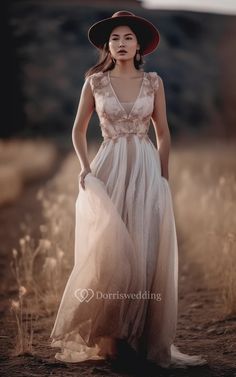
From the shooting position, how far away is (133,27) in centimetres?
431

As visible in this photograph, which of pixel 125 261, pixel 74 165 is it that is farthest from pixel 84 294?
pixel 74 165

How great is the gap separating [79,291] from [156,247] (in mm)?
542

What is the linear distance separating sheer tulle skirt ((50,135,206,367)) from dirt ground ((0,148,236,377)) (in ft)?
0.44

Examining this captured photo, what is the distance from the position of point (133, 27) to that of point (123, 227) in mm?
1295

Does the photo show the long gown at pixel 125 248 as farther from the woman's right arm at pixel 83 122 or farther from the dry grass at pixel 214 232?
the dry grass at pixel 214 232

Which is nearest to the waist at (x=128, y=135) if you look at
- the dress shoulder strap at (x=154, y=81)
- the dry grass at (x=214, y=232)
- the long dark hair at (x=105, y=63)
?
the dress shoulder strap at (x=154, y=81)

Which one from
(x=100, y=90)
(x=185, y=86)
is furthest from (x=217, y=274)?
(x=185, y=86)

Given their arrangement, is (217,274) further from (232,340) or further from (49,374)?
(49,374)

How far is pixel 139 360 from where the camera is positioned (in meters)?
4.19

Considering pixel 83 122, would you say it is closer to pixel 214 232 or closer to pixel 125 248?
pixel 125 248

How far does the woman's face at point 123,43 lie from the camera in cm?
423

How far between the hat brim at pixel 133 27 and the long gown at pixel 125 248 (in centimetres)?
25

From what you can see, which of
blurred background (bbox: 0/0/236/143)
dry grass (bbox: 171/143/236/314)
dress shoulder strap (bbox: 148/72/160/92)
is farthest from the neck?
blurred background (bbox: 0/0/236/143)

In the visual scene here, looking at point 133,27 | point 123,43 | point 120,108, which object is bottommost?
point 120,108
